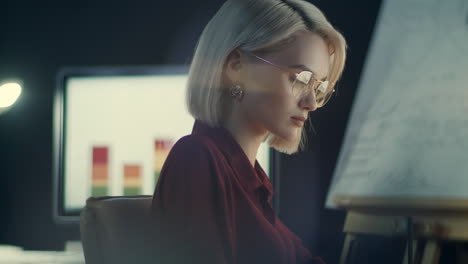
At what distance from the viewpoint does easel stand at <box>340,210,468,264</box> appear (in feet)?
4.45

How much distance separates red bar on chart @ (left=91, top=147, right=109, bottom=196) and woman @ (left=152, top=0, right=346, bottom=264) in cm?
89

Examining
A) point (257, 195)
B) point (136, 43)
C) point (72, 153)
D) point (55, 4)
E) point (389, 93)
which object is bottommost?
point (72, 153)

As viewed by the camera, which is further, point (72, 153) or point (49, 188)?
point (49, 188)

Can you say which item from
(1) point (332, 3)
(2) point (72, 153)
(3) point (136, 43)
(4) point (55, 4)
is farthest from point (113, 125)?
(1) point (332, 3)

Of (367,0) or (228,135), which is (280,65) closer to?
(228,135)

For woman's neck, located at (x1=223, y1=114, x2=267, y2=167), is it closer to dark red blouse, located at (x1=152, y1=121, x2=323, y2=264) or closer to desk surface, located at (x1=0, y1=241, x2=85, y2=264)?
dark red blouse, located at (x1=152, y1=121, x2=323, y2=264)

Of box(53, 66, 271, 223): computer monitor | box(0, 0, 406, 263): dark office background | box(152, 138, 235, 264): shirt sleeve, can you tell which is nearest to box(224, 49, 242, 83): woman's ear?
box(152, 138, 235, 264): shirt sleeve

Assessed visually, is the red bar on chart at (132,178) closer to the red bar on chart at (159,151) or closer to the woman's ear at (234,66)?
the red bar on chart at (159,151)

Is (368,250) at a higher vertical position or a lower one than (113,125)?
lower

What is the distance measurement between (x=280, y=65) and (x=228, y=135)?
12 cm

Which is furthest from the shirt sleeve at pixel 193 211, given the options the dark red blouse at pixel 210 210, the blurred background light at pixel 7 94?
the blurred background light at pixel 7 94

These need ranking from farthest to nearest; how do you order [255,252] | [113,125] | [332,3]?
[332,3] < [113,125] < [255,252]

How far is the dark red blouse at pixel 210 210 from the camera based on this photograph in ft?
1.85

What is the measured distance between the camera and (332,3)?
6.48 feet
